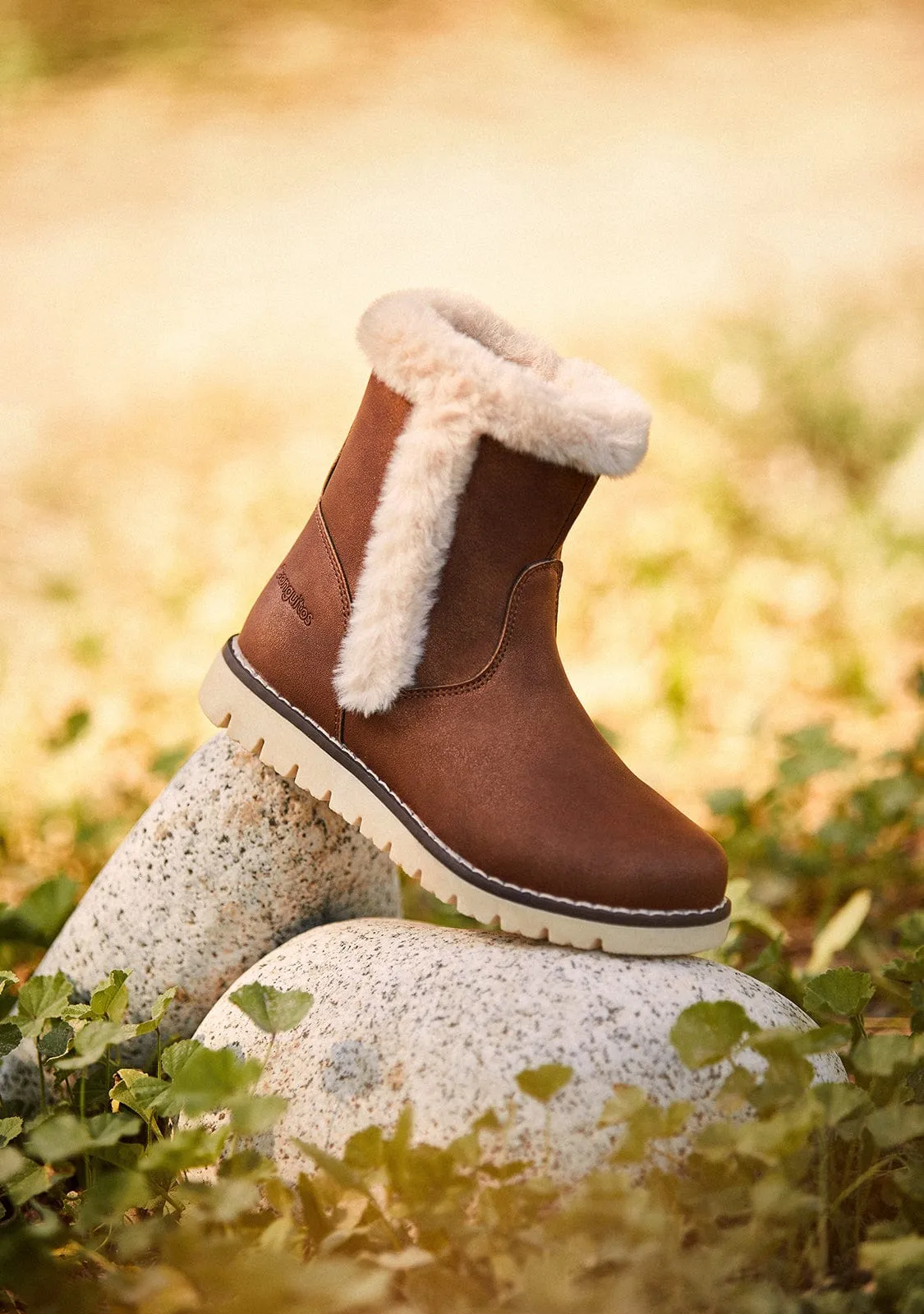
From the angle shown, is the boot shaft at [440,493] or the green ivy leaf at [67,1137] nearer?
the green ivy leaf at [67,1137]

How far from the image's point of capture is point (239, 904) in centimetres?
198

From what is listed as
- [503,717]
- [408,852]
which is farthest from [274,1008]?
[503,717]

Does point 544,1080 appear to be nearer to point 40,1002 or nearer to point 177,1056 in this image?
point 177,1056

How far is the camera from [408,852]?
1872mm

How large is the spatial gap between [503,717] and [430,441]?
0.43 metres

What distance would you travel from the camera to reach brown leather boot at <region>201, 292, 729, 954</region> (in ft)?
5.76

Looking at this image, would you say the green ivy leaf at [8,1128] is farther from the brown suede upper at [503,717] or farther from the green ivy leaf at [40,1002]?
the brown suede upper at [503,717]

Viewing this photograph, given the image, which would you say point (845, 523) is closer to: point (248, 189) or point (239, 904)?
point (239, 904)

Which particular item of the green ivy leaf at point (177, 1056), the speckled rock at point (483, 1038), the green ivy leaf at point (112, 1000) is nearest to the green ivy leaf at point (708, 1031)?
the speckled rock at point (483, 1038)

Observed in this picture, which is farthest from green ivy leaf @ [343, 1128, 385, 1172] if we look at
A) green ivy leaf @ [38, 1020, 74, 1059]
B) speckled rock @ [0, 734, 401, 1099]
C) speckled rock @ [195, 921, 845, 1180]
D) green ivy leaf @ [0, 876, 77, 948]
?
green ivy leaf @ [0, 876, 77, 948]

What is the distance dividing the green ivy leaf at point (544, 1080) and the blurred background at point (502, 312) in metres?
1.22

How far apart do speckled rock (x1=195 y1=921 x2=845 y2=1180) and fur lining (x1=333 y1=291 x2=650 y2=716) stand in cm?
43

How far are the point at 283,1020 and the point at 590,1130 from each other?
0.41 meters

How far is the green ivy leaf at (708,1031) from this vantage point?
1453mm
